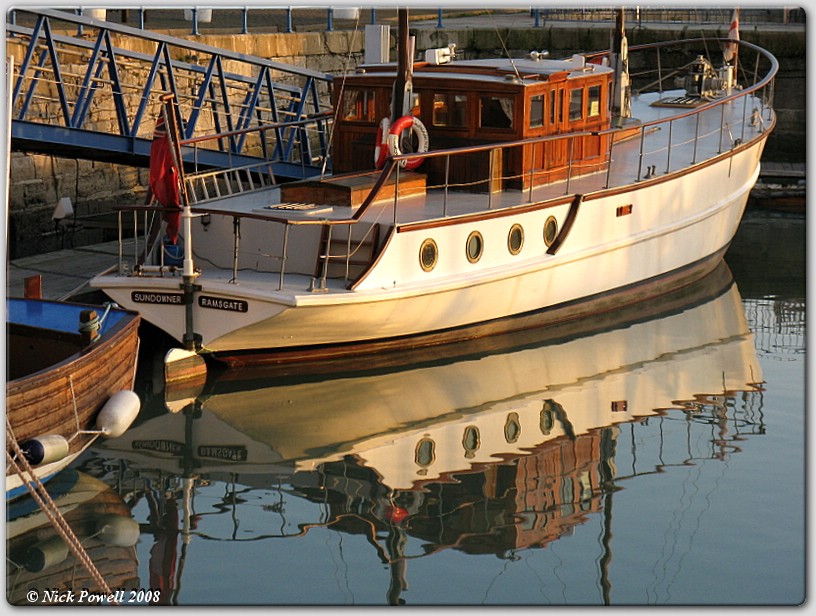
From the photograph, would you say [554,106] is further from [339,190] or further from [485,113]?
[339,190]

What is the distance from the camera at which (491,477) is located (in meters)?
11.7

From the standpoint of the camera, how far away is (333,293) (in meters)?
13.7

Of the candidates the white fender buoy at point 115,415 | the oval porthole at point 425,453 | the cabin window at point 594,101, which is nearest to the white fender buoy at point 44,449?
the white fender buoy at point 115,415

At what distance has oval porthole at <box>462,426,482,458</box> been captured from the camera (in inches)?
484

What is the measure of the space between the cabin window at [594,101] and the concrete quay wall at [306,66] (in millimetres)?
2483

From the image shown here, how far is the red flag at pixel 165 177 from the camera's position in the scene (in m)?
13.8

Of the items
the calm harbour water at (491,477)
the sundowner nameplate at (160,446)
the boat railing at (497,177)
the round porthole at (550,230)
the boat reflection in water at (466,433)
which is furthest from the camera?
the round porthole at (550,230)

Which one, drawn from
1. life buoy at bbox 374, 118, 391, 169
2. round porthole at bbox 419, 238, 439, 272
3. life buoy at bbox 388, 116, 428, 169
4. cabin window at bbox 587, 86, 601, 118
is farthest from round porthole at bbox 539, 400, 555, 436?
cabin window at bbox 587, 86, 601, 118

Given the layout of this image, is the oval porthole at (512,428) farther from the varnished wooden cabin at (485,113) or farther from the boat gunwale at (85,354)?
the boat gunwale at (85,354)

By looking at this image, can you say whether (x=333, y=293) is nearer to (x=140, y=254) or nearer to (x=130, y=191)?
(x=140, y=254)

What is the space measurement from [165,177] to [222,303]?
146cm

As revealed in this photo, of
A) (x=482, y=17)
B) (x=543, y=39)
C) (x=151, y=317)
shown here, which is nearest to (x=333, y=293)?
(x=151, y=317)

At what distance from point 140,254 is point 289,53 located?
1082 centimetres

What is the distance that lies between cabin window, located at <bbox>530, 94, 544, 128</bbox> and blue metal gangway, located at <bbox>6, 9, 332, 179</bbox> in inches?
101
